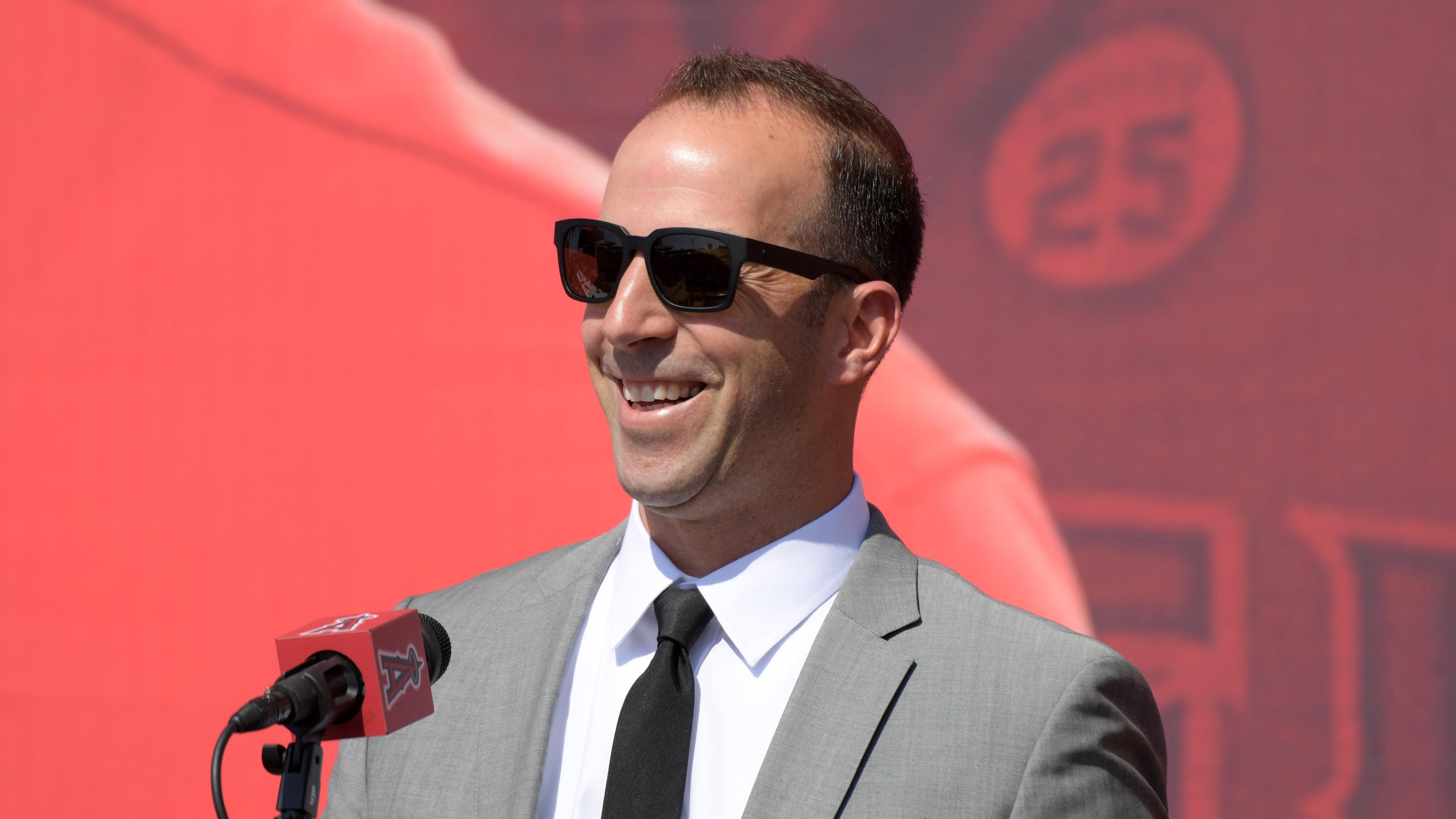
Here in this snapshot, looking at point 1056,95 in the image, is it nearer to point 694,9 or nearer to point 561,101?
point 694,9

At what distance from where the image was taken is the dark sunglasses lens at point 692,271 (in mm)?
1638

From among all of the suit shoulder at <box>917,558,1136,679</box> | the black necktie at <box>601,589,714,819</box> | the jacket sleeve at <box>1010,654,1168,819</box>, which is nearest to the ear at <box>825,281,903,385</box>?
the suit shoulder at <box>917,558,1136,679</box>

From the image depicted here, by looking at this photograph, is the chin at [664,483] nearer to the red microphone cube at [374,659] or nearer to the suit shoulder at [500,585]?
the suit shoulder at [500,585]

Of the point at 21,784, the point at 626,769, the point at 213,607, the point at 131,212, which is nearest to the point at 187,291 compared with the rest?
the point at 131,212

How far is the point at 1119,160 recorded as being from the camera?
10.6 ft

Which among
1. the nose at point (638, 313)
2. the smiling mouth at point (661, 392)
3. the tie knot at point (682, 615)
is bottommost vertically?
the tie knot at point (682, 615)

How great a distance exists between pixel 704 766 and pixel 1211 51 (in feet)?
8.50

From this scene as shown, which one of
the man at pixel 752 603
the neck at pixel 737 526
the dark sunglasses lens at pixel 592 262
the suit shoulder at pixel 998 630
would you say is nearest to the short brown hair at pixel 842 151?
the man at pixel 752 603

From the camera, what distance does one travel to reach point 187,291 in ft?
11.3

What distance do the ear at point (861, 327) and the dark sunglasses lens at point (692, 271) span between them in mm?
220

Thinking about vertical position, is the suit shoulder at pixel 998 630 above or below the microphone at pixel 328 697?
below

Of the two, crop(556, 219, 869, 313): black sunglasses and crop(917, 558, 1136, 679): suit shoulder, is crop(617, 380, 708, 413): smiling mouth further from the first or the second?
crop(917, 558, 1136, 679): suit shoulder

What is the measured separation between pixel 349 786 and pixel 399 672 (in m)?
0.69

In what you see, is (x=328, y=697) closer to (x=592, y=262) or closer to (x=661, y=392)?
(x=661, y=392)
